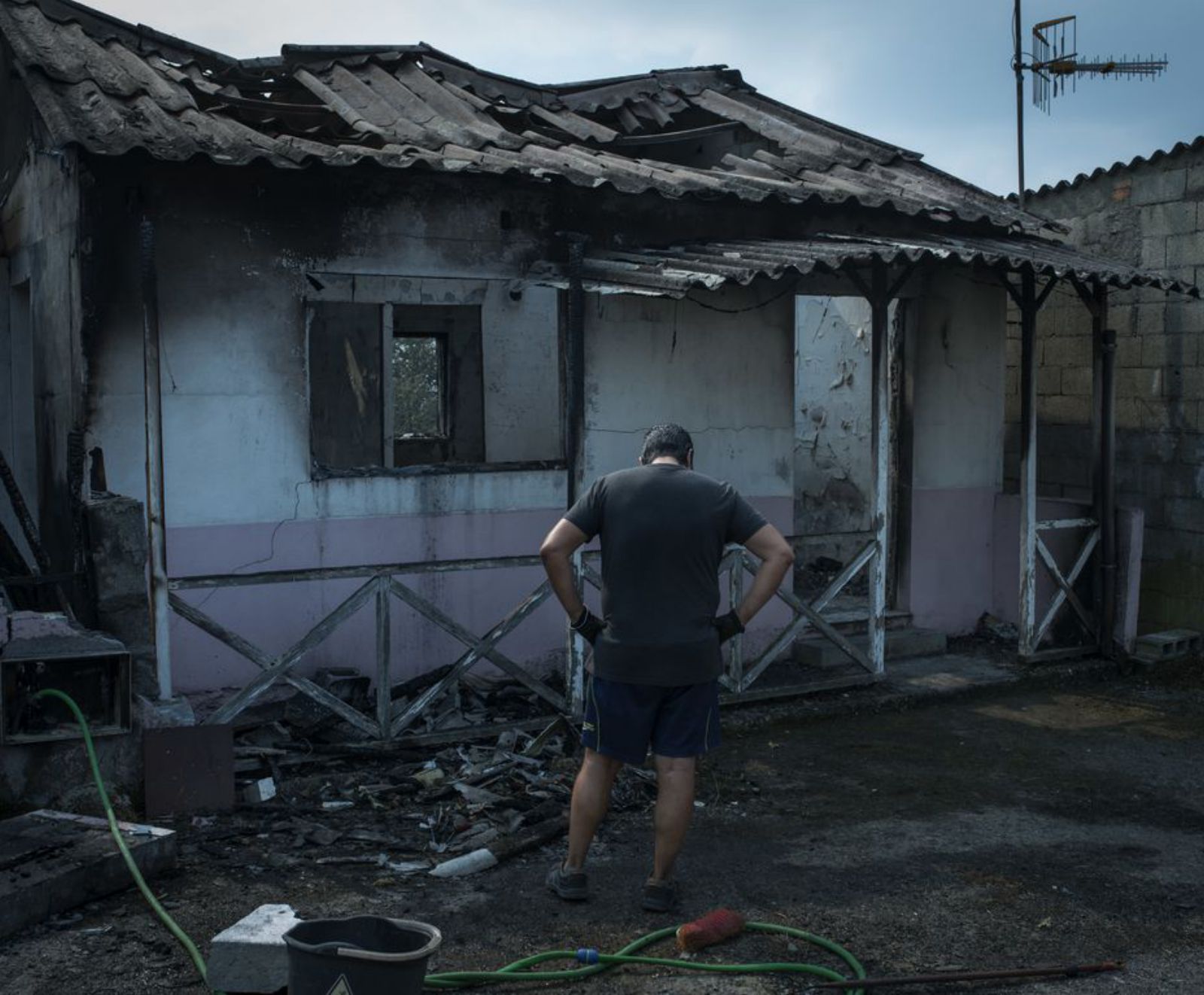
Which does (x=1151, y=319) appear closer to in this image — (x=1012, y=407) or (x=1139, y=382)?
(x=1139, y=382)

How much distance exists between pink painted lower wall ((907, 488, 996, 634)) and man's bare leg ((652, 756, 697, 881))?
5452 mm

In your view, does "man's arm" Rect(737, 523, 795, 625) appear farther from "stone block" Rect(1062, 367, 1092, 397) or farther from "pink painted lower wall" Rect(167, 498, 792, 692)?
"stone block" Rect(1062, 367, 1092, 397)

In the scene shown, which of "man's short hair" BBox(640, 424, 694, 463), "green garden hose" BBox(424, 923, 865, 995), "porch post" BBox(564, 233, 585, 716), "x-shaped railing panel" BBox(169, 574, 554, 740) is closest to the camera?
"green garden hose" BBox(424, 923, 865, 995)

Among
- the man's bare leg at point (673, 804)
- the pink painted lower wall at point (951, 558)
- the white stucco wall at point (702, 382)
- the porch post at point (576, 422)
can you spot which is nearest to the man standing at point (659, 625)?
the man's bare leg at point (673, 804)

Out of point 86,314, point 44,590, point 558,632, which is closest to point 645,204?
point 558,632

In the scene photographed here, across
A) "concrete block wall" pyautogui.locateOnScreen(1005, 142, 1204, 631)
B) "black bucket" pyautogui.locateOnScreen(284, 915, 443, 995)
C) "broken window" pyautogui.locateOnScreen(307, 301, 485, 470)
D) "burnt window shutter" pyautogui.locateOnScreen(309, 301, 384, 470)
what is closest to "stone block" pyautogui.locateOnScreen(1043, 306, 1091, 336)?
"concrete block wall" pyautogui.locateOnScreen(1005, 142, 1204, 631)

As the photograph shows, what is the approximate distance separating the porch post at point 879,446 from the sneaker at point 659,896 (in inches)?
154

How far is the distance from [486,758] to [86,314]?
321 cm

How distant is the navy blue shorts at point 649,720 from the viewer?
16.7ft

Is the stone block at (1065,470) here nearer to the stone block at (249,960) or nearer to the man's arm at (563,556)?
the man's arm at (563,556)

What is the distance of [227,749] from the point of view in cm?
621

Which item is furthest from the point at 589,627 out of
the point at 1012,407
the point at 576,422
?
the point at 1012,407

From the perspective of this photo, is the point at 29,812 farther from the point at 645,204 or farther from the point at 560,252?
the point at 645,204

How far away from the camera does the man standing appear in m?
5.06
